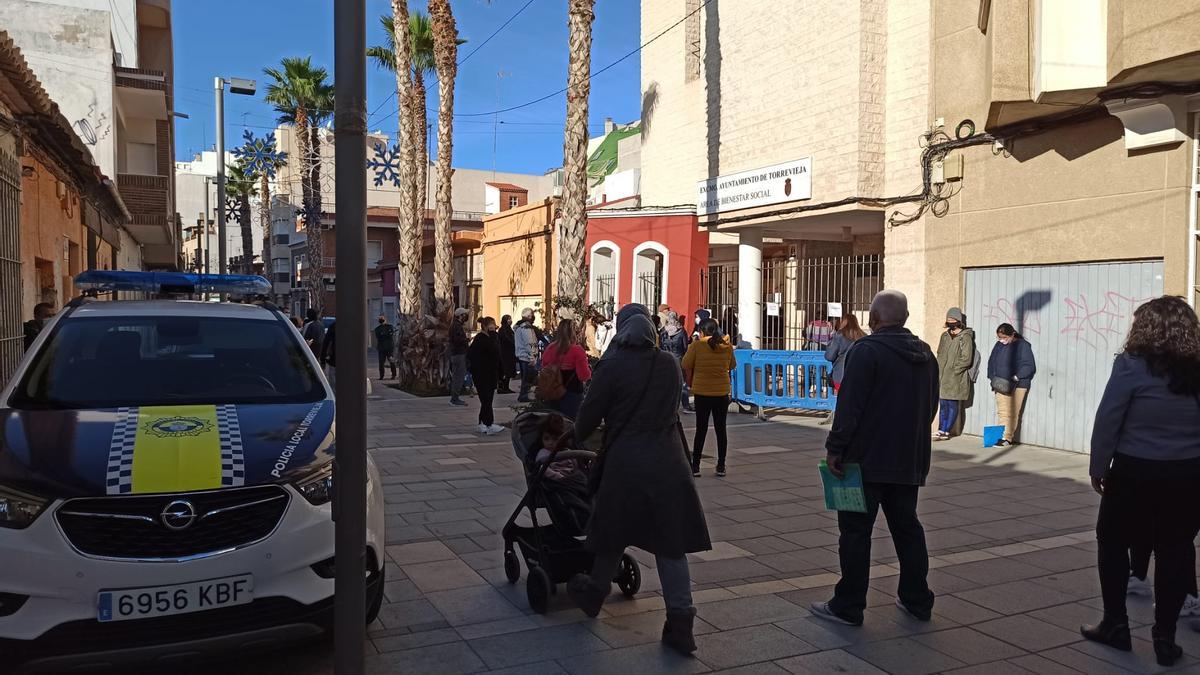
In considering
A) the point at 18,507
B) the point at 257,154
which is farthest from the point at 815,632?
the point at 257,154

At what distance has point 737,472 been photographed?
9672 mm

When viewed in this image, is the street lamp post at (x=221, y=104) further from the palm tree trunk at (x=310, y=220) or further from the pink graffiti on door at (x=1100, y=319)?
the pink graffiti on door at (x=1100, y=319)

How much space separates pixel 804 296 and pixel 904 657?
13.2 meters

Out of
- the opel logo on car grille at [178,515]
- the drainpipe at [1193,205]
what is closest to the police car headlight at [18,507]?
the opel logo on car grille at [178,515]

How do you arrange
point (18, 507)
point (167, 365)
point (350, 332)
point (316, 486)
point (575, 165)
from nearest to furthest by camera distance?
point (350, 332), point (18, 507), point (316, 486), point (167, 365), point (575, 165)

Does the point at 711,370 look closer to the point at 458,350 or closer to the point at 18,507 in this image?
the point at 18,507

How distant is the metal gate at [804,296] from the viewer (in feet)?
53.4

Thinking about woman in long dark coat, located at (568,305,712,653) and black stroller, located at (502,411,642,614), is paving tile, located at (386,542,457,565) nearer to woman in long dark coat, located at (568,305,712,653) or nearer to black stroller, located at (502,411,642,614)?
black stroller, located at (502,411,642,614)

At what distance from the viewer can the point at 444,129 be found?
63.7 feet

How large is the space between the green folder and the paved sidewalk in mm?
683

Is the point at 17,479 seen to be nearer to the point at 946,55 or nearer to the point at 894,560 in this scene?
the point at 894,560

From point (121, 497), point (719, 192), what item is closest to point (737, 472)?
point (121, 497)

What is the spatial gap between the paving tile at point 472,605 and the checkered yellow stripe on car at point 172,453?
1620 mm

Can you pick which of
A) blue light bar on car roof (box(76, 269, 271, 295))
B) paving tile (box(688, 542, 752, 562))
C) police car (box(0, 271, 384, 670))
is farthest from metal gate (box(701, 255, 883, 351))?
police car (box(0, 271, 384, 670))
